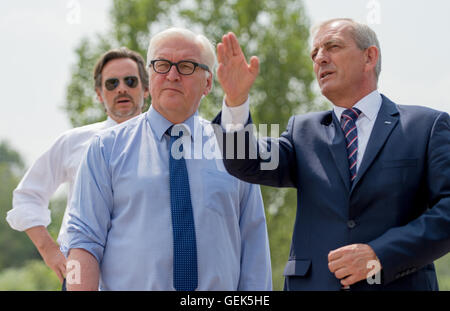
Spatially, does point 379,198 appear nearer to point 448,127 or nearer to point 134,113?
point 448,127

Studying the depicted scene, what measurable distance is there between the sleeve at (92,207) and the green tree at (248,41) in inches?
669

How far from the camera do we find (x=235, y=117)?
3160 millimetres

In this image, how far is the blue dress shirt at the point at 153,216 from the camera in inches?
139

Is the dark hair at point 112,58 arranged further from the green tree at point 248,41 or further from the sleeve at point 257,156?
the green tree at point 248,41

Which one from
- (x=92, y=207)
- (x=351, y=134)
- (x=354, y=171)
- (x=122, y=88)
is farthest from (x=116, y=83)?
(x=354, y=171)

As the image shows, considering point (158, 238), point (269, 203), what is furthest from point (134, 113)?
point (269, 203)

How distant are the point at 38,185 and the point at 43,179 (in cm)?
7

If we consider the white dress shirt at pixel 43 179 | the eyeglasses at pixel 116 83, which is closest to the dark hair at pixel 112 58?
the eyeglasses at pixel 116 83

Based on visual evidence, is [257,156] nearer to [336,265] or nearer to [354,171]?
[354,171]

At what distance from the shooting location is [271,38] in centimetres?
2170

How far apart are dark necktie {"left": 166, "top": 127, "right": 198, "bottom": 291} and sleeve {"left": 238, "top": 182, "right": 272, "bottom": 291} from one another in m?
0.39

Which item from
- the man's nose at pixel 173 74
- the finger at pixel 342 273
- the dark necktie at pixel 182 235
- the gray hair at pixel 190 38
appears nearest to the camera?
the finger at pixel 342 273

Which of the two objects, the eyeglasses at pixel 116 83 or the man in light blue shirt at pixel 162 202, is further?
the eyeglasses at pixel 116 83

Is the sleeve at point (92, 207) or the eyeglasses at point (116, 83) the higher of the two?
the eyeglasses at point (116, 83)
